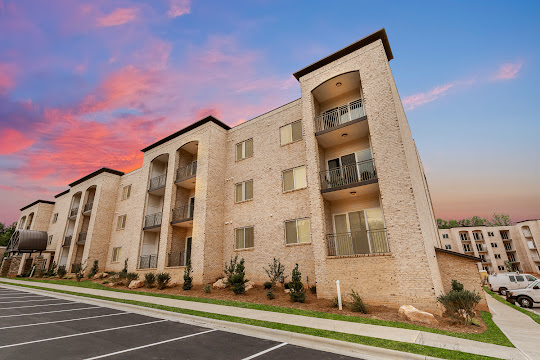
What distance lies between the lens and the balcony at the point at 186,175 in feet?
68.2

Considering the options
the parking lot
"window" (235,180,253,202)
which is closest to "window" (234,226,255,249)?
"window" (235,180,253,202)

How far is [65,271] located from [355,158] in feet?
103

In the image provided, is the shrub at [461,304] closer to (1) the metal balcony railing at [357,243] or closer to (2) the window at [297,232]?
(1) the metal balcony railing at [357,243]

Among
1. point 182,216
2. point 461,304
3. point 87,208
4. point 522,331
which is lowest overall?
point 522,331

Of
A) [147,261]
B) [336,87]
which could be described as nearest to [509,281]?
[336,87]

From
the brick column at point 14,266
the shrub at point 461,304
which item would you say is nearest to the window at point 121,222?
the brick column at point 14,266

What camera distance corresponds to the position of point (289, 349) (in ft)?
20.5

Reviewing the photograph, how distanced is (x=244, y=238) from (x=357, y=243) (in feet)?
25.8

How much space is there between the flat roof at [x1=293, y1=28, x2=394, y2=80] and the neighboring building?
2493 inches

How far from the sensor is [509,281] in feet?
82.6

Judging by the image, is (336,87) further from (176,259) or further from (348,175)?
(176,259)

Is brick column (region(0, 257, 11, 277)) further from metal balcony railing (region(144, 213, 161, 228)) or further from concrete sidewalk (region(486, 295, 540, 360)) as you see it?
concrete sidewalk (region(486, 295, 540, 360))

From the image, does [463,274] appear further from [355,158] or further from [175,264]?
[175,264]

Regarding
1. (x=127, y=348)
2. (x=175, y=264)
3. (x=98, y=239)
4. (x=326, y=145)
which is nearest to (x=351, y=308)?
(x=127, y=348)
